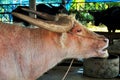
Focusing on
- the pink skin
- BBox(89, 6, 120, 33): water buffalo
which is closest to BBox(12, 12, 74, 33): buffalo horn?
the pink skin

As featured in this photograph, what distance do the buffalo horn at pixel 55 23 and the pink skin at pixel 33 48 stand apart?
5.1 inches

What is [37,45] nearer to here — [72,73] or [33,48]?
[33,48]

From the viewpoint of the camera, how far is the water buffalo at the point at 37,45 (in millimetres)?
4410

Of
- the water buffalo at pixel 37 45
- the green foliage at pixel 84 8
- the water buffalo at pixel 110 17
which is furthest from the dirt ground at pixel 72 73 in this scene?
the green foliage at pixel 84 8

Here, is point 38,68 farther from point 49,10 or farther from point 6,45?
point 49,10

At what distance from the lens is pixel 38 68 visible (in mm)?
4645

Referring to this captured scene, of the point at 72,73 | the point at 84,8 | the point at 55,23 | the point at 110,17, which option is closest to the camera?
the point at 55,23

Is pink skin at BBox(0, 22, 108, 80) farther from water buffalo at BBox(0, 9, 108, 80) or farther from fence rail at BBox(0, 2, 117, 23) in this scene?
fence rail at BBox(0, 2, 117, 23)

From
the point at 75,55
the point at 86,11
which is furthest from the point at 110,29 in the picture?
the point at 75,55

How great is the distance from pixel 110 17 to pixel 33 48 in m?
14.8

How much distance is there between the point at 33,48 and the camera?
181 inches

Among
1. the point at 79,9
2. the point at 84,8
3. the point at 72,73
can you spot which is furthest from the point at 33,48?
the point at 84,8

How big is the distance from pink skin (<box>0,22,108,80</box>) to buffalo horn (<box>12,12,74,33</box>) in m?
0.13

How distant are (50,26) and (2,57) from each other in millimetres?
737
